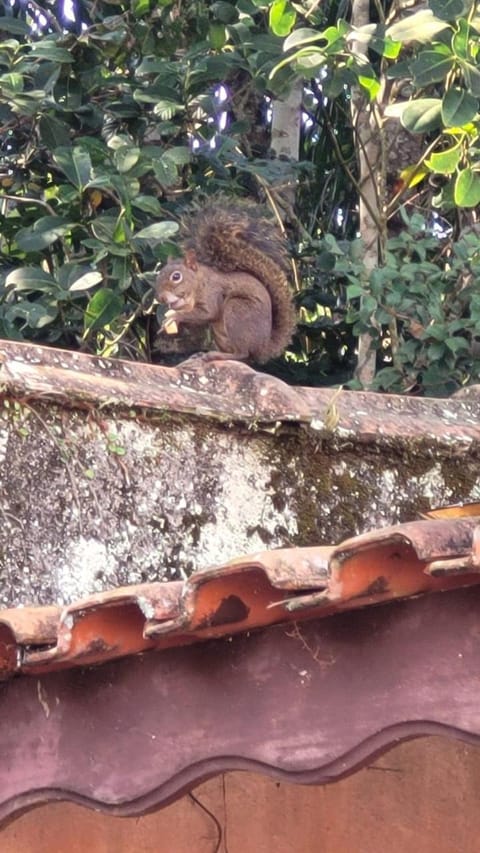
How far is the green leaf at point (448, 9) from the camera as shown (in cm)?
482

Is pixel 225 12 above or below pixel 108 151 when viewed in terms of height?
above

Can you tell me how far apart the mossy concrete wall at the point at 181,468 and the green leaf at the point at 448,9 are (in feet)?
4.40

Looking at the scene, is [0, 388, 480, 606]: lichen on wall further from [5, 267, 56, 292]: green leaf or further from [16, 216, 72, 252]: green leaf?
[16, 216, 72, 252]: green leaf

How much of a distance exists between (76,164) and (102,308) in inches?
20.5

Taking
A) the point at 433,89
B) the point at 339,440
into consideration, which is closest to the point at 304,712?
the point at 339,440

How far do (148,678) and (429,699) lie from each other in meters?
0.51

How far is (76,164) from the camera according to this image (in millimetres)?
5355

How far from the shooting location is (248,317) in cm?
523

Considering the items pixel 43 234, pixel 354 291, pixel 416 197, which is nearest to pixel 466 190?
pixel 354 291

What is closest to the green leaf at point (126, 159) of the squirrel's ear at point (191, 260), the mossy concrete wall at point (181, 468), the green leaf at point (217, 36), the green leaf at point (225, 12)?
the squirrel's ear at point (191, 260)

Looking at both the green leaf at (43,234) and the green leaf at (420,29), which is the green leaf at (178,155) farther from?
the green leaf at (420,29)

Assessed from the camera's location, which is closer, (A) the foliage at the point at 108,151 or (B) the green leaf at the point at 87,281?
(B) the green leaf at the point at 87,281

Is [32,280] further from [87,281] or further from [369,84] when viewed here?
[369,84]

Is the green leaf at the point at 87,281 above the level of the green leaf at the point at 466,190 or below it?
below
